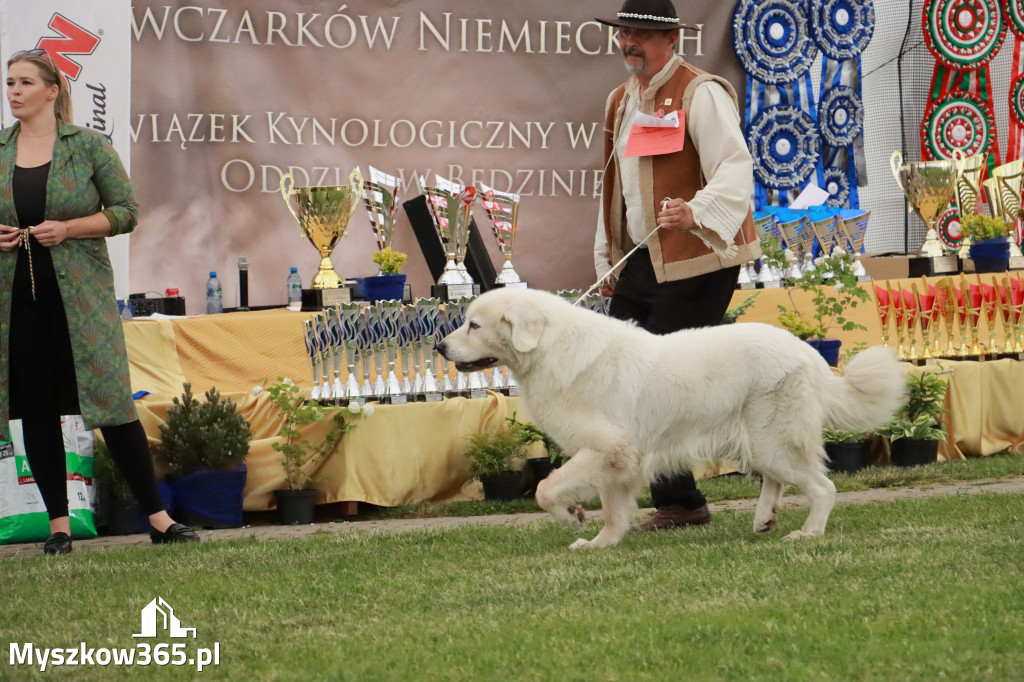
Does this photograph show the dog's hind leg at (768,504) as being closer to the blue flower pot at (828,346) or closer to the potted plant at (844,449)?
the potted plant at (844,449)

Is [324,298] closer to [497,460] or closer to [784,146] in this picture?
[497,460]

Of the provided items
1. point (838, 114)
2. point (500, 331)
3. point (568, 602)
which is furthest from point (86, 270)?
point (838, 114)

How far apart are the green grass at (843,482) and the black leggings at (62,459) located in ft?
4.49

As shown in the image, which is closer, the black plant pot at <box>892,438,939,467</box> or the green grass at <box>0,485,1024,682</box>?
the green grass at <box>0,485,1024,682</box>

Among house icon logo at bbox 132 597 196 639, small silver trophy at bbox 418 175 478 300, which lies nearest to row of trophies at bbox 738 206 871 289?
small silver trophy at bbox 418 175 478 300

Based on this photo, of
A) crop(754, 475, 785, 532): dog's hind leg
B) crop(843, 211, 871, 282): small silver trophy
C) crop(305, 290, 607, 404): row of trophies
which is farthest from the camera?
crop(843, 211, 871, 282): small silver trophy

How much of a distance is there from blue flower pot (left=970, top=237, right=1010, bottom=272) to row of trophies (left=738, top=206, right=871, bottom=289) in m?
0.88

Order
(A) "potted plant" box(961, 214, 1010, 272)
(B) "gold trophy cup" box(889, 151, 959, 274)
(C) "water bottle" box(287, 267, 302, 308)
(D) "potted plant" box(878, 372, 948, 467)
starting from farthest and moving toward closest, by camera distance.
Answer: (B) "gold trophy cup" box(889, 151, 959, 274) → (A) "potted plant" box(961, 214, 1010, 272) → (C) "water bottle" box(287, 267, 302, 308) → (D) "potted plant" box(878, 372, 948, 467)

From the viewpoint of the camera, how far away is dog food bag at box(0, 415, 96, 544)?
566cm

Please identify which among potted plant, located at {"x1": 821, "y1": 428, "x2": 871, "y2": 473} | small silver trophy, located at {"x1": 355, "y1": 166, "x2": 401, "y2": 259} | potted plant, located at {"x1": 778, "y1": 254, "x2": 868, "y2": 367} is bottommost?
potted plant, located at {"x1": 821, "y1": 428, "x2": 871, "y2": 473}

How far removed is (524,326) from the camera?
4539mm

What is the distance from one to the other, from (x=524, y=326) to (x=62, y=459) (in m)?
2.14

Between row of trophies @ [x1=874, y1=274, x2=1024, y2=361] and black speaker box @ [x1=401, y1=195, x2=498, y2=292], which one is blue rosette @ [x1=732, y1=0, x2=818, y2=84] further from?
black speaker box @ [x1=401, y1=195, x2=498, y2=292]

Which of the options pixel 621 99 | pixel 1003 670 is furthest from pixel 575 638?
pixel 621 99
